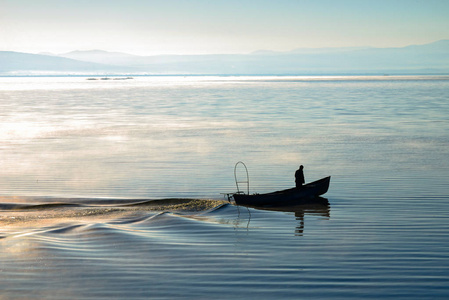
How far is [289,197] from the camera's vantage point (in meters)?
22.9

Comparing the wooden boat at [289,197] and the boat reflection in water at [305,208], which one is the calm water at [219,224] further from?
the wooden boat at [289,197]

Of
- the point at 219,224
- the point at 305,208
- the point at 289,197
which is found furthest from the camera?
the point at 289,197

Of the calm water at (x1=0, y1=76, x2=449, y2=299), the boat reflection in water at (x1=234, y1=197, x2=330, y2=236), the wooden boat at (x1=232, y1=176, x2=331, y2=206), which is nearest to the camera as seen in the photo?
the calm water at (x1=0, y1=76, x2=449, y2=299)

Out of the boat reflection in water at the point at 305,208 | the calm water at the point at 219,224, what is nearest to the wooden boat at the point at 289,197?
the boat reflection in water at the point at 305,208

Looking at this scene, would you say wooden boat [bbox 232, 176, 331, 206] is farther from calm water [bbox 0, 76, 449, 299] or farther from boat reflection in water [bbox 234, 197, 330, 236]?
calm water [bbox 0, 76, 449, 299]

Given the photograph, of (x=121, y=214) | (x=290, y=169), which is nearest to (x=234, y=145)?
(x=290, y=169)

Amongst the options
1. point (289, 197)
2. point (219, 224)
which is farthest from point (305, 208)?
point (219, 224)

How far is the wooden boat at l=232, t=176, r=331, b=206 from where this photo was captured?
22.4 m

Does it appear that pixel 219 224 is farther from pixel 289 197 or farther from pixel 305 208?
pixel 305 208

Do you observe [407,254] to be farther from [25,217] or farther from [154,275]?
[25,217]

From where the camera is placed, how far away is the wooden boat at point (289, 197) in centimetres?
2244

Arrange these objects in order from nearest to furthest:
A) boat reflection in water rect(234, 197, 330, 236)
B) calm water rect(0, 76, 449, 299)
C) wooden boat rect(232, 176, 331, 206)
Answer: calm water rect(0, 76, 449, 299)
boat reflection in water rect(234, 197, 330, 236)
wooden boat rect(232, 176, 331, 206)

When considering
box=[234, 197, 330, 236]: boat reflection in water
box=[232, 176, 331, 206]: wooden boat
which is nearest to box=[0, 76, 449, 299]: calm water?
box=[234, 197, 330, 236]: boat reflection in water

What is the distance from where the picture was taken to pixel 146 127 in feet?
186
